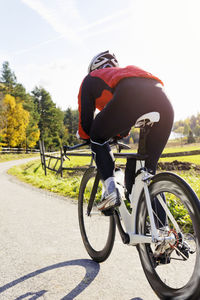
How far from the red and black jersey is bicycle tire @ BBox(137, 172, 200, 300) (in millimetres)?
840

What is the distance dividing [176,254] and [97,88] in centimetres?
150

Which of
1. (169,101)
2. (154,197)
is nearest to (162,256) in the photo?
(154,197)

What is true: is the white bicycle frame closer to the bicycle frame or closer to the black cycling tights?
the bicycle frame

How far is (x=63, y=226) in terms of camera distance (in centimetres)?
423

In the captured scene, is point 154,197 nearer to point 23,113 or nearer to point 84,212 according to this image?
point 84,212

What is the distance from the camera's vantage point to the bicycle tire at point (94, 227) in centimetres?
281

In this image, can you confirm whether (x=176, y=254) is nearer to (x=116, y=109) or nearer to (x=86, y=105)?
(x=116, y=109)

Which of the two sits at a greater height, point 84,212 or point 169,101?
point 169,101

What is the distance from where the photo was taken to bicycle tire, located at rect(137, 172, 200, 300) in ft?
5.28

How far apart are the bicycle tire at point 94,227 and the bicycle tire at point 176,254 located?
2.27 ft

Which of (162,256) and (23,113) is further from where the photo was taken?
(23,113)

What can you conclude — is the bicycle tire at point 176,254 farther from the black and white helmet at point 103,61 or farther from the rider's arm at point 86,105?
the black and white helmet at point 103,61

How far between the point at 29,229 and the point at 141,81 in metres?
3.03

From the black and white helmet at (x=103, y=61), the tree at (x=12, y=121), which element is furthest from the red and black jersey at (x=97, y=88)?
the tree at (x=12, y=121)
